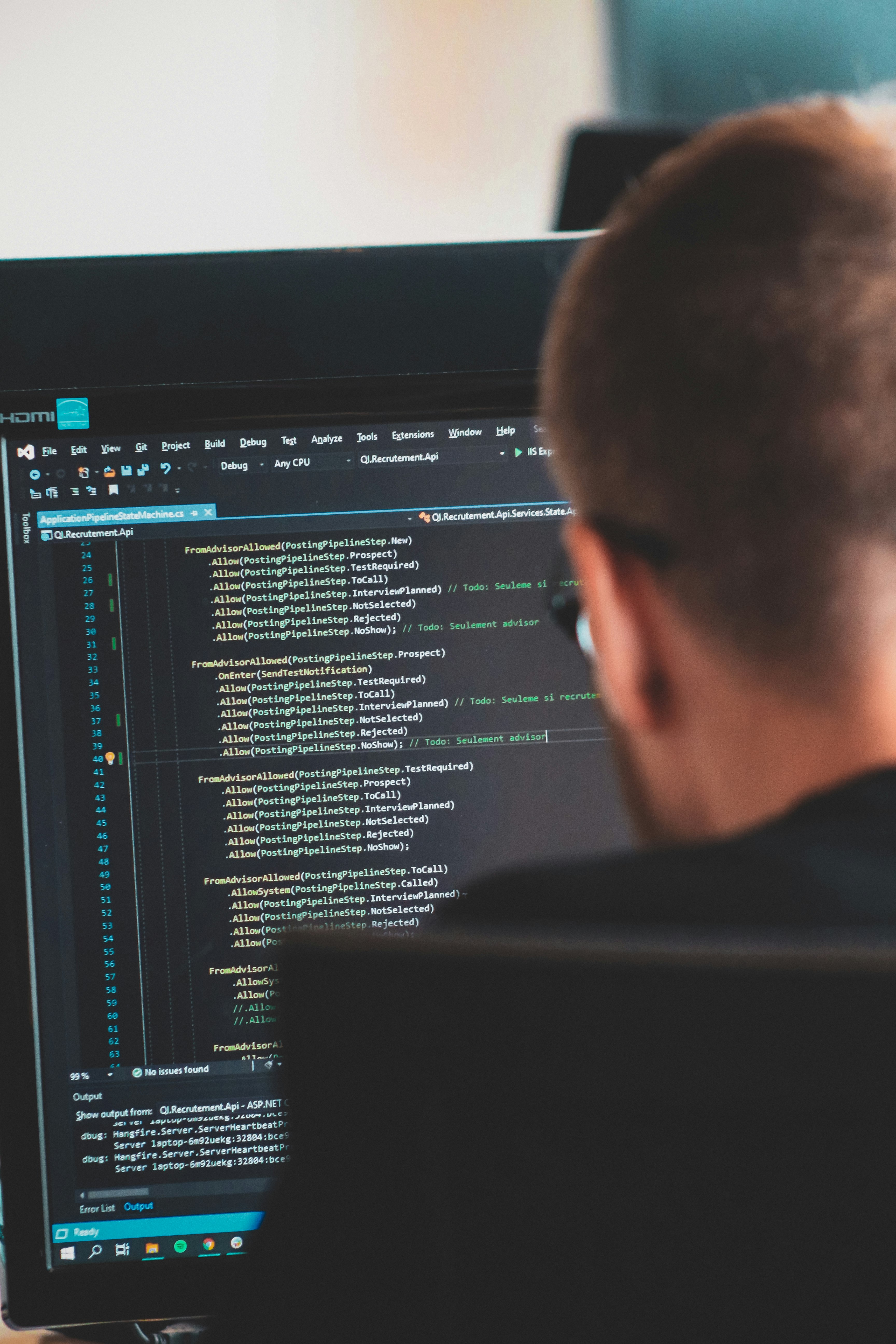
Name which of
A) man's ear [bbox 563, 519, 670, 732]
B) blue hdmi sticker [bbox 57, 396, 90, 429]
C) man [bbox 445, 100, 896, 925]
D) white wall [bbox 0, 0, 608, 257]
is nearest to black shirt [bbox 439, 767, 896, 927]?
man [bbox 445, 100, 896, 925]

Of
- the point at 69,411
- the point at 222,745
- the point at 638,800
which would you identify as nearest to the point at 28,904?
the point at 222,745

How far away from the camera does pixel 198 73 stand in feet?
6.12

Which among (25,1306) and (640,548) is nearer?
(640,548)

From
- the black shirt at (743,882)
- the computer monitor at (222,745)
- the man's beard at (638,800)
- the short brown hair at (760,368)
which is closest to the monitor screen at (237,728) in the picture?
the computer monitor at (222,745)

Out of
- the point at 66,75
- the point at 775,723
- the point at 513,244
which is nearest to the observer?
the point at 775,723

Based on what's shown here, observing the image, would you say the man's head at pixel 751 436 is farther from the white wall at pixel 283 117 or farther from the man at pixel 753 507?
the white wall at pixel 283 117

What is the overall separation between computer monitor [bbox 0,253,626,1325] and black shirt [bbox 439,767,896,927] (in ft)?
1.51

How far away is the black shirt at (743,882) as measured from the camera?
40cm

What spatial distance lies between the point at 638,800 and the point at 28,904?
1.56 feet

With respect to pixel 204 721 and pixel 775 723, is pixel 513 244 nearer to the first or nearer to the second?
pixel 204 721

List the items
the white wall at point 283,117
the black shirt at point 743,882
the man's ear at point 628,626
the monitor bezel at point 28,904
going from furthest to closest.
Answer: the white wall at point 283,117 → the monitor bezel at point 28,904 → the man's ear at point 628,626 → the black shirt at point 743,882

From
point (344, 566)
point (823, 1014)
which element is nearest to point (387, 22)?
point (344, 566)

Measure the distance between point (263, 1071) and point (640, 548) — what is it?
526 mm

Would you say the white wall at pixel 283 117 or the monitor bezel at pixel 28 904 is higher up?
the white wall at pixel 283 117
